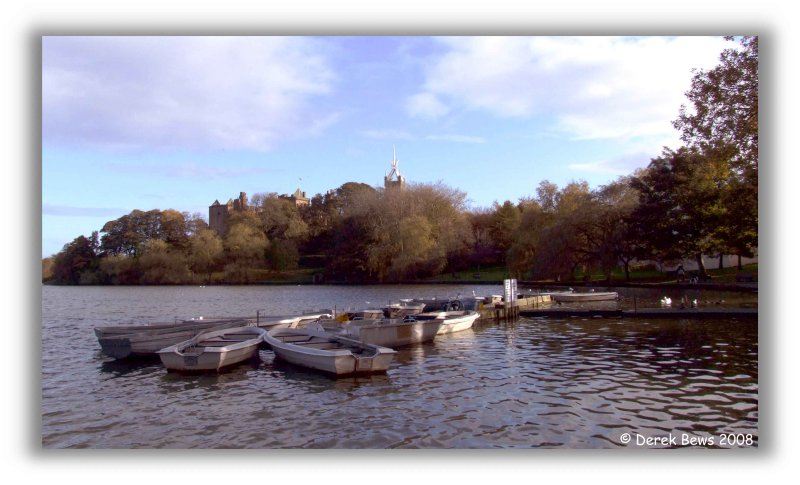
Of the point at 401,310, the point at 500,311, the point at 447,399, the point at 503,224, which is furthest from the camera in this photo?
the point at 503,224

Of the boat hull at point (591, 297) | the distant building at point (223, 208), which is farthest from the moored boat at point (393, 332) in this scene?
the distant building at point (223, 208)

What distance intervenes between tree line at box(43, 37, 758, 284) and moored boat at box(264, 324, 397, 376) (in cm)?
1093

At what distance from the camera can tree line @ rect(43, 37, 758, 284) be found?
68.3 feet

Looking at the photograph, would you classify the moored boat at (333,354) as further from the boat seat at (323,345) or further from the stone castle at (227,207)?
the stone castle at (227,207)

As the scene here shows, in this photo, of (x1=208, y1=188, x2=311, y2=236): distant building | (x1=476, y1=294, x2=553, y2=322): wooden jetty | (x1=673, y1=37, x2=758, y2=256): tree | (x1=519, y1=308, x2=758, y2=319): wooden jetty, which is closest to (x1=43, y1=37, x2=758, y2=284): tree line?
(x1=673, y1=37, x2=758, y2=256): tree

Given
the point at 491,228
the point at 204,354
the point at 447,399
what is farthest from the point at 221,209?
the point at 447,399

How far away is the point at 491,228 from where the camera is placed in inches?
3150

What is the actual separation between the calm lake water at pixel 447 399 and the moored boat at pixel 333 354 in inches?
14.0

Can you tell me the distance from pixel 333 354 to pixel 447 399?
12.0ft

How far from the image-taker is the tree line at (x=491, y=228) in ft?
68.3

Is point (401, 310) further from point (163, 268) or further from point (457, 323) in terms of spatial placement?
point (163, 268)

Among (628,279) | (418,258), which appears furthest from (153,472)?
(418,258)

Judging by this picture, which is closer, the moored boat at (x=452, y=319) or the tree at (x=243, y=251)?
the moored boat at (x=452, y=319)
